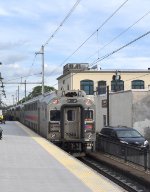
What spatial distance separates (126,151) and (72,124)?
7057 millimetres

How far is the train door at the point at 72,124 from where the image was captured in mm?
26141

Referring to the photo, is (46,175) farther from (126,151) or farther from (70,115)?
(70,115)

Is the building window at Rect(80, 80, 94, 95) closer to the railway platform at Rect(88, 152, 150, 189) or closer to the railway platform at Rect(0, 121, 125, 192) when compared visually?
the railway platform at Rect(88, 152, 150, 189)

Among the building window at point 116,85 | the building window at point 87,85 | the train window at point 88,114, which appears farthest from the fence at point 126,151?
the building window at point 87,85

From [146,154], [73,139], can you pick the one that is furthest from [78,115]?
[146,154]

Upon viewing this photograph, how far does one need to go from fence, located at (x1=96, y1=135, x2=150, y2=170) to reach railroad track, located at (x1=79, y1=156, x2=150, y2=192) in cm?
72

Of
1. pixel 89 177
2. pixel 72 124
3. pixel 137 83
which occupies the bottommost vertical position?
pixel 89 177

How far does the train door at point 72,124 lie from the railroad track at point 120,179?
2.73 metres

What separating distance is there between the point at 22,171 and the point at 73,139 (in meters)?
12.8

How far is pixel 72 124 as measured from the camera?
26234mm

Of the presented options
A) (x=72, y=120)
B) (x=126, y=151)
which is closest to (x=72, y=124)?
(x=72, y=120)

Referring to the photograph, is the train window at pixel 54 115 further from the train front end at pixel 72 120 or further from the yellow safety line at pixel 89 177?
the yellow safety line at pixel 89 177

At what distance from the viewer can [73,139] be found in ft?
86.0

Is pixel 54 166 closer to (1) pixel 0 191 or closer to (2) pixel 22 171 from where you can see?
(2) pixel 22 171
